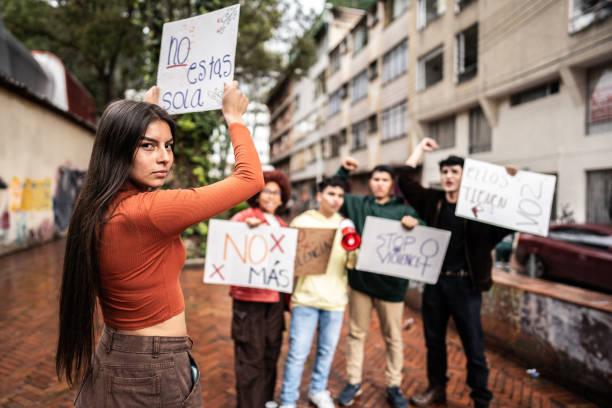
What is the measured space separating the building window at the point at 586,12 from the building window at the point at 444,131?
5.95 metres

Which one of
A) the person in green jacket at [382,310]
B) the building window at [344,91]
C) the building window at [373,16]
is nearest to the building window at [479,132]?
the building window at [373,16]

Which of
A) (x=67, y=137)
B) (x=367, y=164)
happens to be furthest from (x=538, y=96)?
(x=67, y=137)

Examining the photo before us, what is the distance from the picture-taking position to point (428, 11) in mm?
16250

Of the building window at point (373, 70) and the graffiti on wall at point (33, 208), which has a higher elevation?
the building window at point (373, 70)

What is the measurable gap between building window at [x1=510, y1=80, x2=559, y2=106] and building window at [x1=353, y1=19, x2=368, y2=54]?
11.9 metres

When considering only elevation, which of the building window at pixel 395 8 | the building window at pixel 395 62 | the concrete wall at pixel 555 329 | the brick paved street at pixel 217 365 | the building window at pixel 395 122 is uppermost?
the building window at pixel 395 8

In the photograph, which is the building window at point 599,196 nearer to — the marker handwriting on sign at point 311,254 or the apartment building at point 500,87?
the apartment building at point 500,87

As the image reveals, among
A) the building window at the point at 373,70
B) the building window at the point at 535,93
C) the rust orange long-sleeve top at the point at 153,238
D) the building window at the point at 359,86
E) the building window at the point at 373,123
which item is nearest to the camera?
the rust orange long-sleeve top at the point at 153,238

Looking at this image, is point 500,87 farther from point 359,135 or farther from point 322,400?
point 322,400

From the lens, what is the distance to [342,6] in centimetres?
2666

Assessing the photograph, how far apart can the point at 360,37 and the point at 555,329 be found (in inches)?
910

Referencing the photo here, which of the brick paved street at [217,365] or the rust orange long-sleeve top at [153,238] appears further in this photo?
the brick paved street at [217,365]

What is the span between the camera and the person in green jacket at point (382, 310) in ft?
9.57

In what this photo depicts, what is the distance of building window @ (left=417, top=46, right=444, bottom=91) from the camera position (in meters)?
→ 16.1
